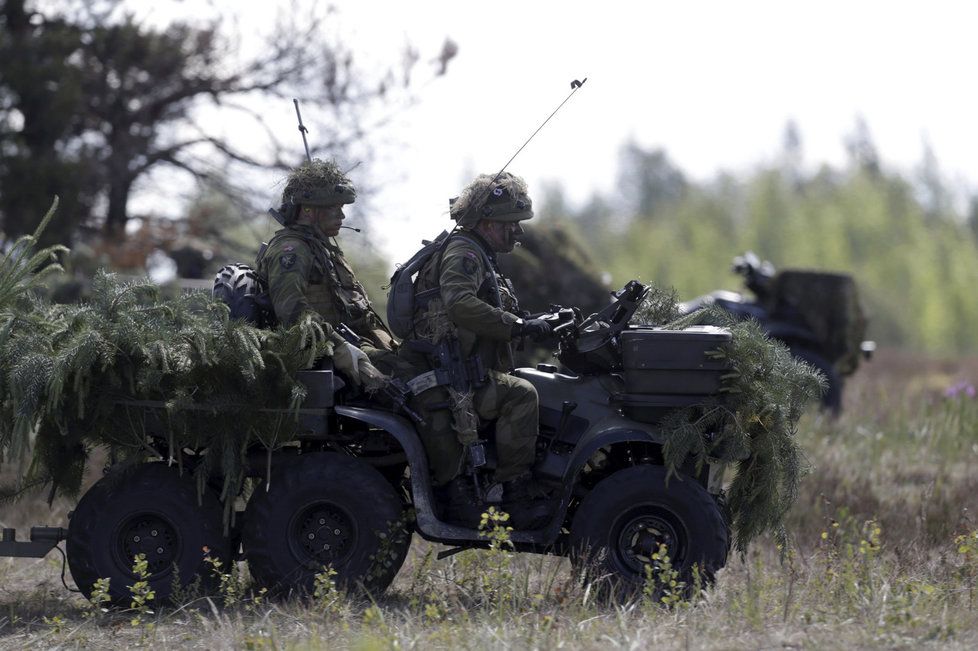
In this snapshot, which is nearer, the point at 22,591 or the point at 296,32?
the point at 22,591

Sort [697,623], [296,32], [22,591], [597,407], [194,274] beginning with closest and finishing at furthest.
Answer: [697,623] < [597,407] < [22,591] < [194,274] < [296,32]

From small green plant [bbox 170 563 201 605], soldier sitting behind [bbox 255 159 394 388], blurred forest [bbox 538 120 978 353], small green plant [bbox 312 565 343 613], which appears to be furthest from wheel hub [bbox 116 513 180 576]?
blurred forest [bbox 538 120 978 353]

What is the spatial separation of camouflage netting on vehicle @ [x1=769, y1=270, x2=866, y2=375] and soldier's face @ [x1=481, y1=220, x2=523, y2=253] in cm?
1047

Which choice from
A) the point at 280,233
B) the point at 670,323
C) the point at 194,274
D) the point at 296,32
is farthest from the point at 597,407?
the point at 296,32

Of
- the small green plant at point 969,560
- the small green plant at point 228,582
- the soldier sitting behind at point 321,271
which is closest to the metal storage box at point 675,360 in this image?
the soldier sitting behind at point 321,271

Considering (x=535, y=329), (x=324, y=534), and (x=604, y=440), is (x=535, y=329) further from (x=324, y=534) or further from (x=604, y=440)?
(x=324, y=534)

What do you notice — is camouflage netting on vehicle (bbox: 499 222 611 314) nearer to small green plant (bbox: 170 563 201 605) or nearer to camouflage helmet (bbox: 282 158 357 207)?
camouflage helmet (bbox: 282 158 357 207)

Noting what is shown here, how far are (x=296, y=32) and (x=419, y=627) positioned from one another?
14228mm

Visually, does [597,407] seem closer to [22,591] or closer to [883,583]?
[883,583]

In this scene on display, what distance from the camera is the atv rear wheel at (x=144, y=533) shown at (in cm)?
764

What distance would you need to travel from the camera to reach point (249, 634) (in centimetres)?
682

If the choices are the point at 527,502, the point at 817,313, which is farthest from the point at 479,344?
the point at 817,313

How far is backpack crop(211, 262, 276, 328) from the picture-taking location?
788cm

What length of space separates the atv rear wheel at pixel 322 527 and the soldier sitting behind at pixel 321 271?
56 centimetres
